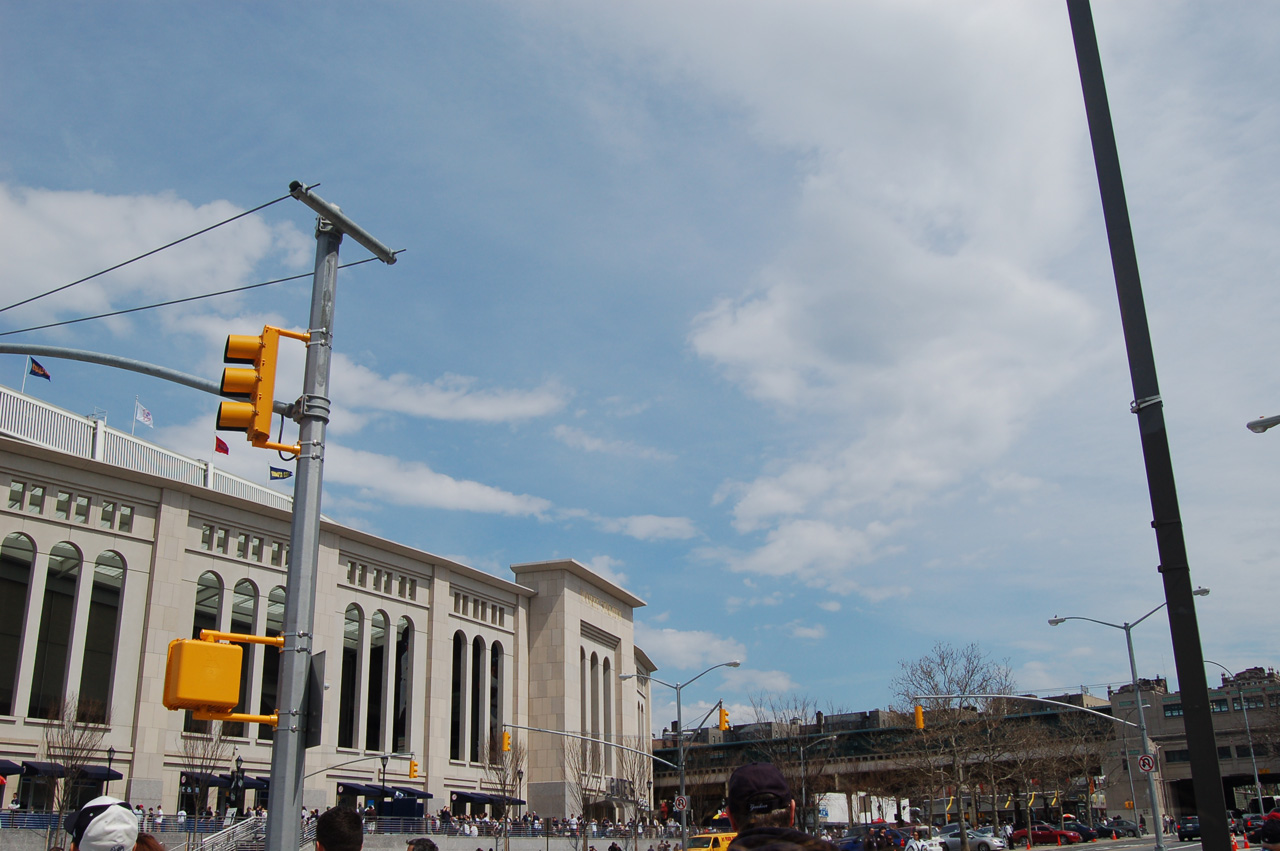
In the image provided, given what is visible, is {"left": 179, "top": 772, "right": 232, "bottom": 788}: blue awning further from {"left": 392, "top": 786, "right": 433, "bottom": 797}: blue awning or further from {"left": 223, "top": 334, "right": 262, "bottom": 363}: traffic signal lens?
{"left": 223, "top": 334, "right": 262, "bottom": 363}: traffic signal lens

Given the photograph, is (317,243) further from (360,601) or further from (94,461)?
(360,601)

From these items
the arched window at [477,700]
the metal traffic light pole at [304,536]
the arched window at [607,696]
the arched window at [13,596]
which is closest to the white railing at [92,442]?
the arched window at [13,596]

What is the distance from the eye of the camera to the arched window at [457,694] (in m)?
68.8

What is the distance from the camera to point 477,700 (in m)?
73.0

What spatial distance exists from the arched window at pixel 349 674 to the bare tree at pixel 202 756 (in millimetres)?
11242

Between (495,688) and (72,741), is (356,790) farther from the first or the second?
(495,688)

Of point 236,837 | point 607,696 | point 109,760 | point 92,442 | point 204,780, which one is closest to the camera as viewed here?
point 236,837

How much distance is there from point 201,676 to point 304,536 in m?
1.29

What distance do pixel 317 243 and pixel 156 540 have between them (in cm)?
4649

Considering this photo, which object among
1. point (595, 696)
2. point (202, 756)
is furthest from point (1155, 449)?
point (595, 696)

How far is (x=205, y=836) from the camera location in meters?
40.4

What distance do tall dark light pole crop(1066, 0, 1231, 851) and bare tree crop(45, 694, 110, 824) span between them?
43.2m

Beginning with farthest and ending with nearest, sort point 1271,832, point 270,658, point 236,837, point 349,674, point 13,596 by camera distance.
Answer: point 349,674 → point 270,658 → point 13,596 → point 236,837 → point 1271,832

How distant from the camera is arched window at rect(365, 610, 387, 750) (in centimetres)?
6250
